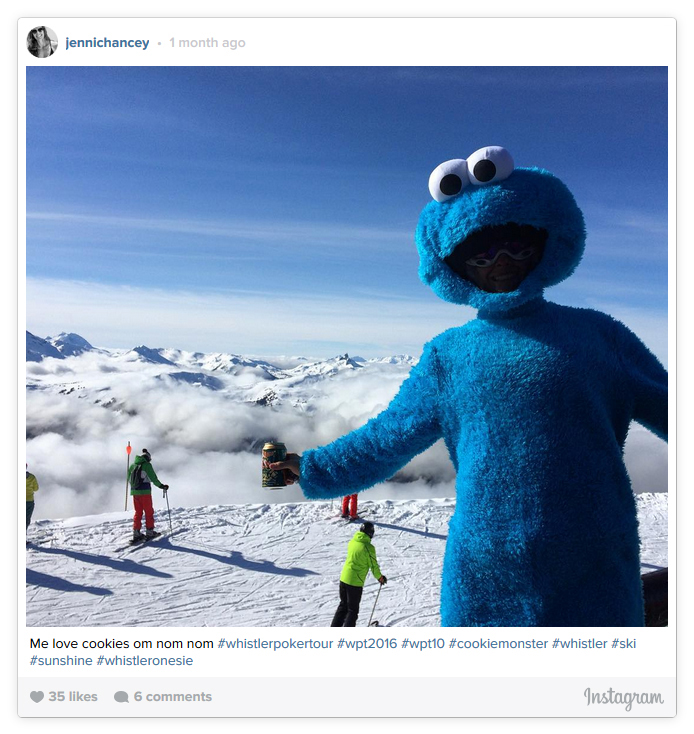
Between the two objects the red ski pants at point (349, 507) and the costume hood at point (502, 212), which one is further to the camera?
the red ski pants at point (349, 507)

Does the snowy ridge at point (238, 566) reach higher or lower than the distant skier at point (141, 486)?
lower

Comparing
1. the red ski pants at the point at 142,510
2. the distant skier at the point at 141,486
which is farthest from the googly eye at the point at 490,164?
the red ski pants at the point at 142,510

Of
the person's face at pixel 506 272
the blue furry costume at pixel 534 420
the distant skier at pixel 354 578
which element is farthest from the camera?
the distant skier at pixel 354 578
